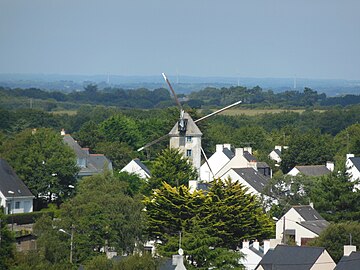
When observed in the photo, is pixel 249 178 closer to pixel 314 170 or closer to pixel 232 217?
pixel 314 170

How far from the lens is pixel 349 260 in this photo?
170ft

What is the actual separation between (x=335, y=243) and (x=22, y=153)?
29.6 metres

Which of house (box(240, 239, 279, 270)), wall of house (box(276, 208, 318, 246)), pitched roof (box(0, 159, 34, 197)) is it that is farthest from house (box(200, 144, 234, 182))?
house (box(240, 239, 279, 270))

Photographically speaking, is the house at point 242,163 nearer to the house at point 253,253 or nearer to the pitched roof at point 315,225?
the pitched roof at point 315,225

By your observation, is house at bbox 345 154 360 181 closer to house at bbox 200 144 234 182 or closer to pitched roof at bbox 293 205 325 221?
house at bbox 200 144 234 182

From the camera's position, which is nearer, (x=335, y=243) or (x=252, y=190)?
(x=335, y=243)

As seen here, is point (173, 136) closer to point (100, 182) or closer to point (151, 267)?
point (100, 182)

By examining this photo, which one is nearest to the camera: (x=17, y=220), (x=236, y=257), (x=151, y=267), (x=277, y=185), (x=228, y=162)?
(x=151, y=267)

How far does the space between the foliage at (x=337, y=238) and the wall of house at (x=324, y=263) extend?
3167 millimetres

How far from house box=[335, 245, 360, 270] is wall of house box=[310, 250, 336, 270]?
40.6 inches

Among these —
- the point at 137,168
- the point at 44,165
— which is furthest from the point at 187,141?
the point at 137,168

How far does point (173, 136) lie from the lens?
278ft

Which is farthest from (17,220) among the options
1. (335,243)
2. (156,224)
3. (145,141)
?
(145,141)

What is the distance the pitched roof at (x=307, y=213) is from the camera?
227ft
